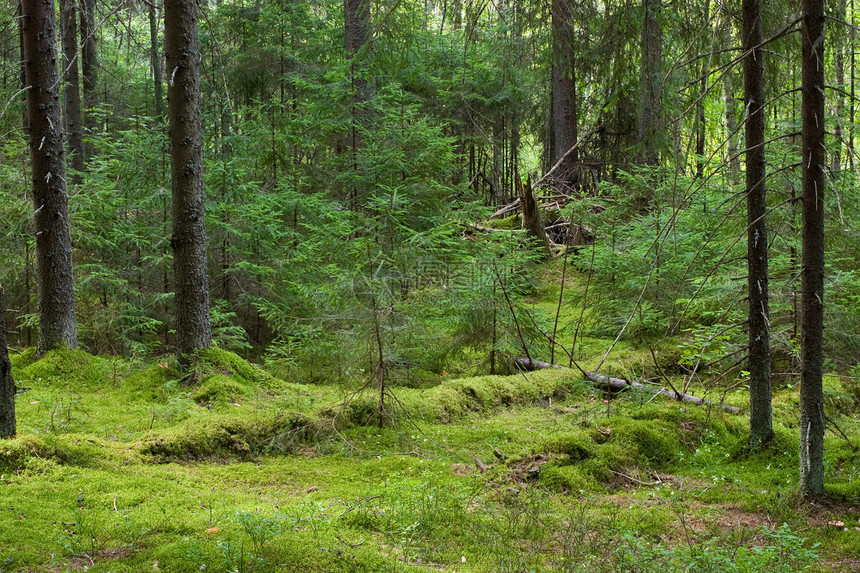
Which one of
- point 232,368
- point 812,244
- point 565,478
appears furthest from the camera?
point 232,368

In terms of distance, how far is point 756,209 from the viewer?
17.4 ft

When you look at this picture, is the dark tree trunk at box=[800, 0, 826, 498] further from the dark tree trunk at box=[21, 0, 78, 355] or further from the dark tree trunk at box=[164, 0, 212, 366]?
the dark tree trunk at box=[21, 0, 78, 355]

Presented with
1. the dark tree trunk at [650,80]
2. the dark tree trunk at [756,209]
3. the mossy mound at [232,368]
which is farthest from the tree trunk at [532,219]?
the dark tree trunk at [756,209]

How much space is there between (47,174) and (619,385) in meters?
7.92

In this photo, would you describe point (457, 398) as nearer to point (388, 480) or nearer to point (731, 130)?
point (388, 480)

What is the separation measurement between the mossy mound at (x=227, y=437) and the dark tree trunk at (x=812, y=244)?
14.0 ft

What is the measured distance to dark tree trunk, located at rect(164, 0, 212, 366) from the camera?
754cm

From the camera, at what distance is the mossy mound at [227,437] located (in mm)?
5410

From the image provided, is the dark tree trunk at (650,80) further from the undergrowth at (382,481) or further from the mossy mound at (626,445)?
the mossy mound at (626,445)

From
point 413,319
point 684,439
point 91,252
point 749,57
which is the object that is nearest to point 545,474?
point 684,439

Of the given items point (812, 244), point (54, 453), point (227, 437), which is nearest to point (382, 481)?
point (227, 437)

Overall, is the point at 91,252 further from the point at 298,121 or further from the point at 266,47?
the point at 266,47

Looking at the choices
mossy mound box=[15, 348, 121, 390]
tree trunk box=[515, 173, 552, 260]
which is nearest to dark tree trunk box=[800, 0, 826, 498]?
mossy mound box=[15, 348, 121, 390]

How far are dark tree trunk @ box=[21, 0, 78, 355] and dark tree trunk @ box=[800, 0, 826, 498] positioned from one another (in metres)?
8.31
